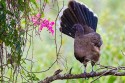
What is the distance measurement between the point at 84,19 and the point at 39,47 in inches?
76.2

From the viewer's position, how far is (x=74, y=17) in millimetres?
3629

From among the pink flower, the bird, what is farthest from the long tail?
the pink flower

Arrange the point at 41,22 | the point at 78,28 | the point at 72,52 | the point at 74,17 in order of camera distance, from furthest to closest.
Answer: the point at 72,52
the point at 74,17
the point at 78,28
the point at 41,22

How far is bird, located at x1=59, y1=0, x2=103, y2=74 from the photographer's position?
3.32 metres

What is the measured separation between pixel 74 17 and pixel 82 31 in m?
0.18

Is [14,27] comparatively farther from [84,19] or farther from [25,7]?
[84,19]

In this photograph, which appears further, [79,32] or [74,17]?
[74,17]

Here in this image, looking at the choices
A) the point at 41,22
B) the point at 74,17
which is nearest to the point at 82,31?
the point at 74,17

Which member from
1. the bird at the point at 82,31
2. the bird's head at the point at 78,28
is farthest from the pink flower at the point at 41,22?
the bird's head at the point at 78,28

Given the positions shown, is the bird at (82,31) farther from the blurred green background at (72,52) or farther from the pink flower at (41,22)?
the pink flower at (41,22)

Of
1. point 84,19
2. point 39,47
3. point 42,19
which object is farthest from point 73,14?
point 39,47

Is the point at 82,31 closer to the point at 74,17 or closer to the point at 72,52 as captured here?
the point at 74,17

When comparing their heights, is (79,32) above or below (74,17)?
below

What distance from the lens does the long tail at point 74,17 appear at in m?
3.60
